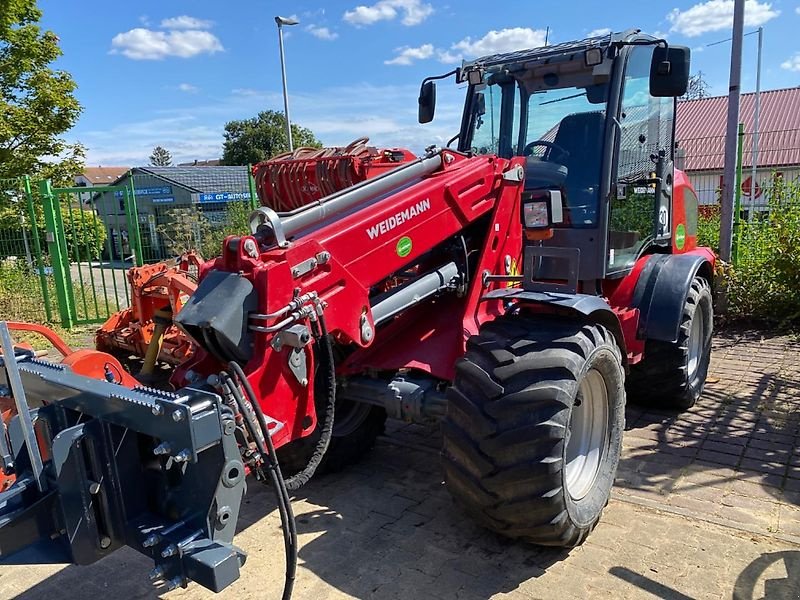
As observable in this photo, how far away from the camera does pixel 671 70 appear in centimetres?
386

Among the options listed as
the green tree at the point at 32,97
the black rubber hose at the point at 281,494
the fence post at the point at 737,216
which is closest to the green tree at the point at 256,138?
the green tree at the point at 32,97

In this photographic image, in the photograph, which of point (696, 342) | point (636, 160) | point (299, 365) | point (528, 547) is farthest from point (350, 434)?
point (696, 342)

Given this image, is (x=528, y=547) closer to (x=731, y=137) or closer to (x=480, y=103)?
(x=480, y=103)

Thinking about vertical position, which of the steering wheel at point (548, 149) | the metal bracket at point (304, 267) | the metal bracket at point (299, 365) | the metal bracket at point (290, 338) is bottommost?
the metal bracket at point (299, 365)

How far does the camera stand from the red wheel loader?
2.41 meters

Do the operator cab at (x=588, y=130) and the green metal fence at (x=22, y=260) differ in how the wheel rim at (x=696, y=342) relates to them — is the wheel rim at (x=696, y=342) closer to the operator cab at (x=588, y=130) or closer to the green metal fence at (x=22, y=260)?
the operator cab at (x=588, y=130)

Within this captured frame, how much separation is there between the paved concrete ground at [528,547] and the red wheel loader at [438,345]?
0.22 m

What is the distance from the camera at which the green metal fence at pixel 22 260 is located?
1000cm

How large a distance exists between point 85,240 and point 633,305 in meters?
8.85

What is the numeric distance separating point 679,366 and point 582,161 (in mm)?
1774

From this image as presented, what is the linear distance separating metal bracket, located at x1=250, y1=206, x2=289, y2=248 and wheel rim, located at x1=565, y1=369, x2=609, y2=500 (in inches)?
69.2

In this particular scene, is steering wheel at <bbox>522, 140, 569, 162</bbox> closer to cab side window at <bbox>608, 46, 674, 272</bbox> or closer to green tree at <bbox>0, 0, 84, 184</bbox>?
cab side window at <bbox>608, 46, 674, 272</bbox>

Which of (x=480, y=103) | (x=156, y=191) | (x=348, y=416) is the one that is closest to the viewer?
(x=348, y=416)

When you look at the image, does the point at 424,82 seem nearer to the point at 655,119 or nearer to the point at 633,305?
the point at 655,119
